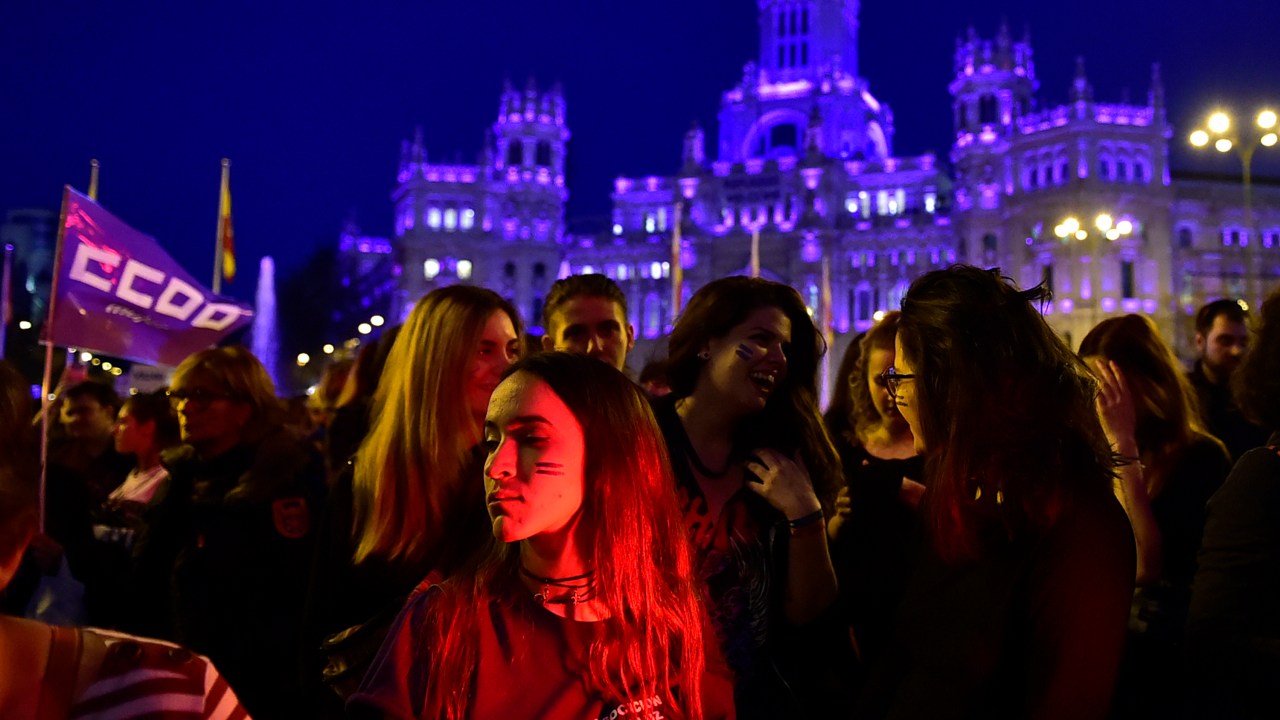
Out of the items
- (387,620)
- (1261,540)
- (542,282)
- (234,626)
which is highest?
(542,282)

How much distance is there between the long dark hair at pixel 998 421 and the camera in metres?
2.73

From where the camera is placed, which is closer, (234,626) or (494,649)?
(494,649)

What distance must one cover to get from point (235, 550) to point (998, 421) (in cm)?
388

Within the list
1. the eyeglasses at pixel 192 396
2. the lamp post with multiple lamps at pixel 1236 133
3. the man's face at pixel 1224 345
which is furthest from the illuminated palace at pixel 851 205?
the eyeglasses at pixel 192 396

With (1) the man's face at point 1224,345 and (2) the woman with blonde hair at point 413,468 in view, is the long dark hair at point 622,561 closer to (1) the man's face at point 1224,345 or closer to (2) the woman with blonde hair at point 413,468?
(2) the woman with blonde hair at point 413,468

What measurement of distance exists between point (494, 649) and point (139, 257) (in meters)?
6.52

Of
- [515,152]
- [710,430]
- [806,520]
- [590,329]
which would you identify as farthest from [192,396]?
[515,152]

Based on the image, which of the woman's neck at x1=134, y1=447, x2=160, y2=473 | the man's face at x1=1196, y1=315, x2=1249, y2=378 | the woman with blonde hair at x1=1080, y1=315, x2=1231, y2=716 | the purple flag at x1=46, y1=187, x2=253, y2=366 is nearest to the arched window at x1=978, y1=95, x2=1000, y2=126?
the man's face at x1=1196, y1=315, x2=1249, y2=378

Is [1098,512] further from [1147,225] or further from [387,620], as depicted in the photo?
[1147,225]

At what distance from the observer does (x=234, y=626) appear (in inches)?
195

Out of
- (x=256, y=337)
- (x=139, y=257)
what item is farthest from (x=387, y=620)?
(x=256, y=337)

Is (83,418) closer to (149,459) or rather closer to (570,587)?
(149,459)

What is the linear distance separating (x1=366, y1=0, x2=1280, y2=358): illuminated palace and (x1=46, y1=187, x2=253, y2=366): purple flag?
4793 cm

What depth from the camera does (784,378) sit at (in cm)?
411
